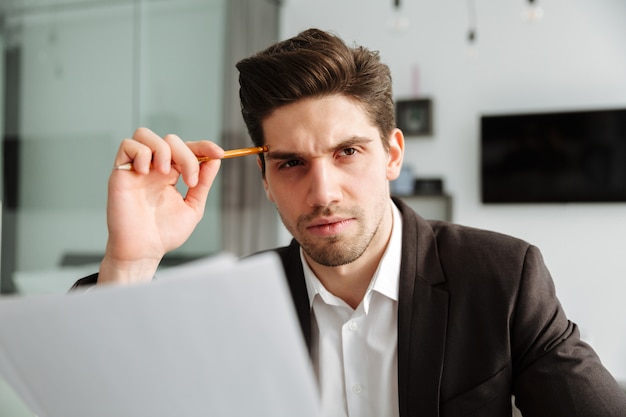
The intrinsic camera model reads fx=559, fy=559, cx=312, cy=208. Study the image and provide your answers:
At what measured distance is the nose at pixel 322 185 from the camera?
1.18 meters

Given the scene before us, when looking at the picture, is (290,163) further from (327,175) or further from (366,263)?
A: (366,263)

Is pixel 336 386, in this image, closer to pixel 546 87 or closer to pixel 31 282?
pixel 31 282

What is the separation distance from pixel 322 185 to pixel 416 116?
3352 mm

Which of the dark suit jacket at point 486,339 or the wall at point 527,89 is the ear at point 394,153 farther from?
the wall at point 527,89

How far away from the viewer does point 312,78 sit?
1273 mm

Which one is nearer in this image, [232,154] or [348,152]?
[232,154]

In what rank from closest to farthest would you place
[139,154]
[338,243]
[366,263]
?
1. [139,154]
2. [338,243]
3. [366,263]

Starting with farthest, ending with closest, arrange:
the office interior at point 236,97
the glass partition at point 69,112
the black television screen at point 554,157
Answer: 1. the black television screen at point 554,157
2. the office interior at point 236,97
3. the glass partition at point 69,112

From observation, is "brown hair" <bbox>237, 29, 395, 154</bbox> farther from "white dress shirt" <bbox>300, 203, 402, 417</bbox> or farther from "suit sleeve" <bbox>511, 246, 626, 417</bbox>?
"suit sleeve" <bbox>511, 246, 626, 417</bbox>

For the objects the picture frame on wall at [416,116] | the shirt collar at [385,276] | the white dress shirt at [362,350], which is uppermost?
the picture frame on wall at [416,116]

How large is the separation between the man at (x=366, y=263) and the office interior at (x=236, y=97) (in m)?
1.76

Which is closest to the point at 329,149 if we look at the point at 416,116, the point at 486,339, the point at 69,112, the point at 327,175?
the point at 327,175

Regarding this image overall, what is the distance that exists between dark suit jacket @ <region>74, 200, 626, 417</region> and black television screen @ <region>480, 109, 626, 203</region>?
3.03 meters

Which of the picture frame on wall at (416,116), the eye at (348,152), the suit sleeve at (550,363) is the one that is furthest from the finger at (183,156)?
the picture frame on wall at (416,116)
